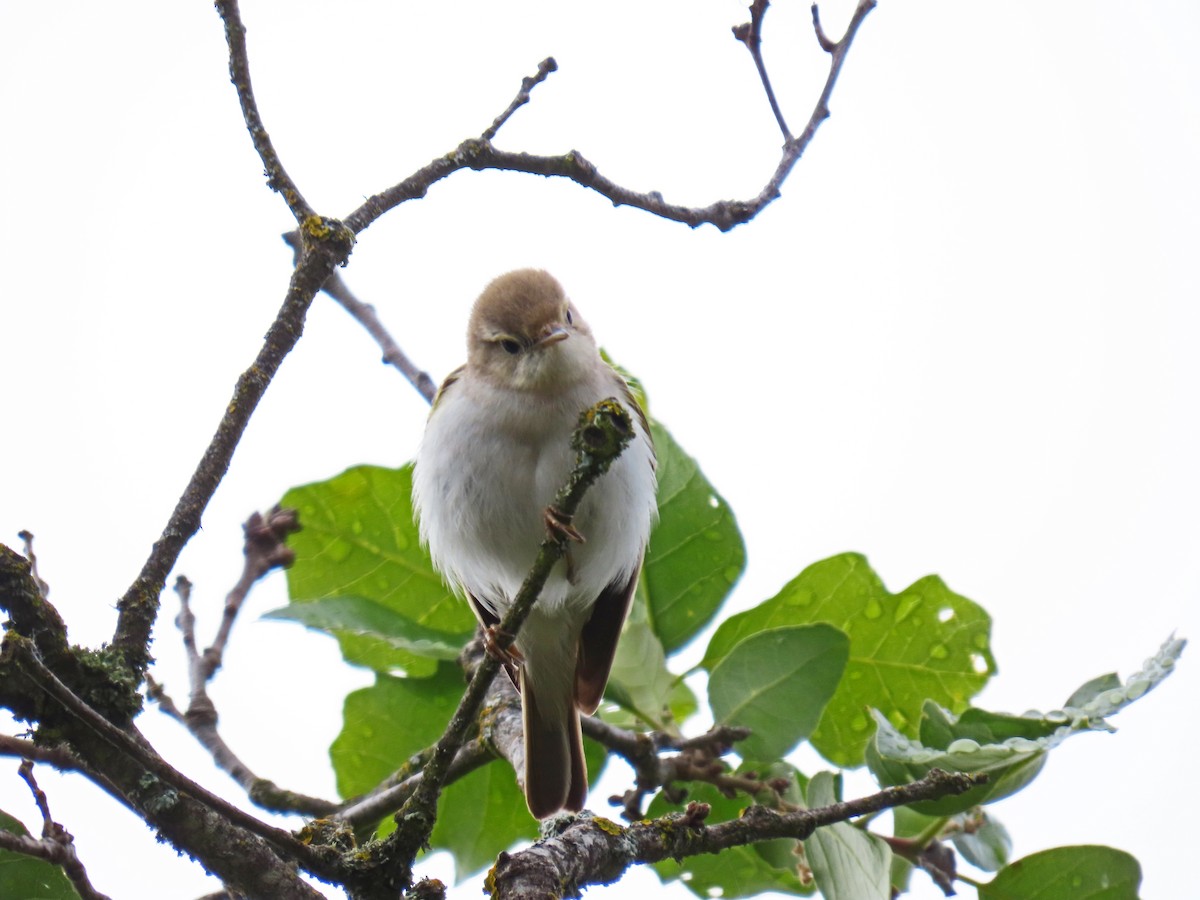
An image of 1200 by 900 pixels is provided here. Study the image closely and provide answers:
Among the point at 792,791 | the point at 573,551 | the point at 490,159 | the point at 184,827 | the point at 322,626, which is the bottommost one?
the point at 184,827

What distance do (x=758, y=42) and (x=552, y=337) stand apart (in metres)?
1.07

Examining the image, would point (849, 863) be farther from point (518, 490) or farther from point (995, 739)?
point (518, 490)

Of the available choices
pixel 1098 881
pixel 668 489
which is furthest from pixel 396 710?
pixel 1098 881

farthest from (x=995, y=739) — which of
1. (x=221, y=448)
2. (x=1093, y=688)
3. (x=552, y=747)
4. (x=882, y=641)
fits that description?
(x=221, y=448)

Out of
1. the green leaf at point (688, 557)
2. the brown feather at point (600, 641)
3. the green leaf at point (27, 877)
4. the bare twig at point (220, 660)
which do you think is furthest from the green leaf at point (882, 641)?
the green leaf at point (27, 877)

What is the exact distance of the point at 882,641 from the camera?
3197 mm

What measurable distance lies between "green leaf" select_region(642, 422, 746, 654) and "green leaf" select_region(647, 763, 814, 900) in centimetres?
45

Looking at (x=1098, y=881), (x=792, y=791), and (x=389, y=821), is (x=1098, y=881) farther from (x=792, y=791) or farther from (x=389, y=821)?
(x=389, y=821)

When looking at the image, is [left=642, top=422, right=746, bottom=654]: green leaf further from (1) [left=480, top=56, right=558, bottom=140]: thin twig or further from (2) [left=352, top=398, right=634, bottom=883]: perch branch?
(2) [left=352, top=398, right=634, bottom=883]: perch branch

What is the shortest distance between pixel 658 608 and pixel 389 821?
92 cm

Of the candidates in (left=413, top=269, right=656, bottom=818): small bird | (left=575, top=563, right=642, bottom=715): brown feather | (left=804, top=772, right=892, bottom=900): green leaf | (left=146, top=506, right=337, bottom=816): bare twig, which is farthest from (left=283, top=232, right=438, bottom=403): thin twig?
(left=804, top=772, right=892, bottom=900): green leaf

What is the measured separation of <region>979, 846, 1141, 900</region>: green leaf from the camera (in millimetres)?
2561

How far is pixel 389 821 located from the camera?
124 inches

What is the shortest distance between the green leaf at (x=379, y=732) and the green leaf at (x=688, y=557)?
0.67 meters
